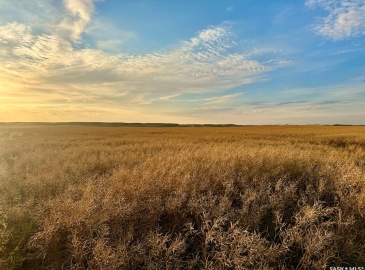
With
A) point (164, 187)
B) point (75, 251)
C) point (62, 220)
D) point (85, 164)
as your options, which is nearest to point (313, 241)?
point (164, 187)

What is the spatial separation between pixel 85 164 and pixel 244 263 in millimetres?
8137

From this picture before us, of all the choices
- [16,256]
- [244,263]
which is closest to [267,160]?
[244,263]

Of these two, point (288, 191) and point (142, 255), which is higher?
point (288, 191)

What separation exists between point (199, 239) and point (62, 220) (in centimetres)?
262

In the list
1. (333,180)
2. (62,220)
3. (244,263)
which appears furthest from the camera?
(333,180)

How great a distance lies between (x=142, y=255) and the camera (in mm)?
4379

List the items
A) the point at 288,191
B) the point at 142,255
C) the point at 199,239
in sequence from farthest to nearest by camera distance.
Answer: the point at 288,191, the point at 199,239, the point at 142,255

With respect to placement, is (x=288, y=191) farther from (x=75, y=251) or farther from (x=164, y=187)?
(x=75, y=251)

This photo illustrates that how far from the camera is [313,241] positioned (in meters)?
4.54

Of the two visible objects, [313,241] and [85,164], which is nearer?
[313,241]

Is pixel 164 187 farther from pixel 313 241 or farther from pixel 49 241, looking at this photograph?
pixel 313 241

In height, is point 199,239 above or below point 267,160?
below

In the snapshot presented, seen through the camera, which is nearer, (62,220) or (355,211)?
(62,220)

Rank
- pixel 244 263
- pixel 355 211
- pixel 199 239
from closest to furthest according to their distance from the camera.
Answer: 1. pixel 244 263
2. pixel 199 239
3. pixel 355 211
